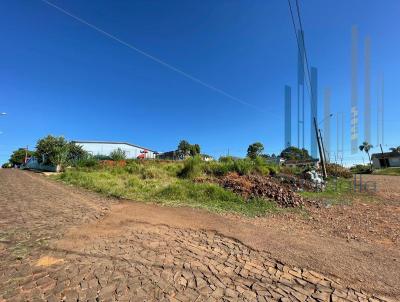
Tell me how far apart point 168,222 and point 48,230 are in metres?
A: 2.74

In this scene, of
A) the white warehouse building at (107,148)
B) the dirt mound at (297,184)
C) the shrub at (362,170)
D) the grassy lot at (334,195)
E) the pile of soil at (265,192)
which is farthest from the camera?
the white warehouse building at (107,148)

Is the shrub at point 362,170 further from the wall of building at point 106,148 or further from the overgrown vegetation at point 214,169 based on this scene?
the wall of building at point 106,148

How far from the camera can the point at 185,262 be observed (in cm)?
418

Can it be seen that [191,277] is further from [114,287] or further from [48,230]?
[48,230]

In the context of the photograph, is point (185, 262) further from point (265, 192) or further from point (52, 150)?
point (52, 150)

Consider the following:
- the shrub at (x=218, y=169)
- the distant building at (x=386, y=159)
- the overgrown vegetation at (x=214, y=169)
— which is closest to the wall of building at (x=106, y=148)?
the overgrown vegetation at (x=214, y=169)

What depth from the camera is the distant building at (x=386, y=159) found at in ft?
187

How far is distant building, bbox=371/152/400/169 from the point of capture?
5690 cm

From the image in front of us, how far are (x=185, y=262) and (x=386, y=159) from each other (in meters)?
70.3

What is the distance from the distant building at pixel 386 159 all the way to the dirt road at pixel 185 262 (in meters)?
64.2

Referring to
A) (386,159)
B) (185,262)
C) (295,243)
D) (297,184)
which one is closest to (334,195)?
(297,184)

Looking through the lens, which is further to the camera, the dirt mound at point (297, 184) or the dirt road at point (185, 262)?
the dirt mound at point (297, 184)

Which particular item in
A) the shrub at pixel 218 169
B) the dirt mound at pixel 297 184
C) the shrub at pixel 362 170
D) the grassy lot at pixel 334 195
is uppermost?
the shrub at pixel 362 170

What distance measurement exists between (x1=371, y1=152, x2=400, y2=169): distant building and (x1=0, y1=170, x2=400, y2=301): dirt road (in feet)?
211
